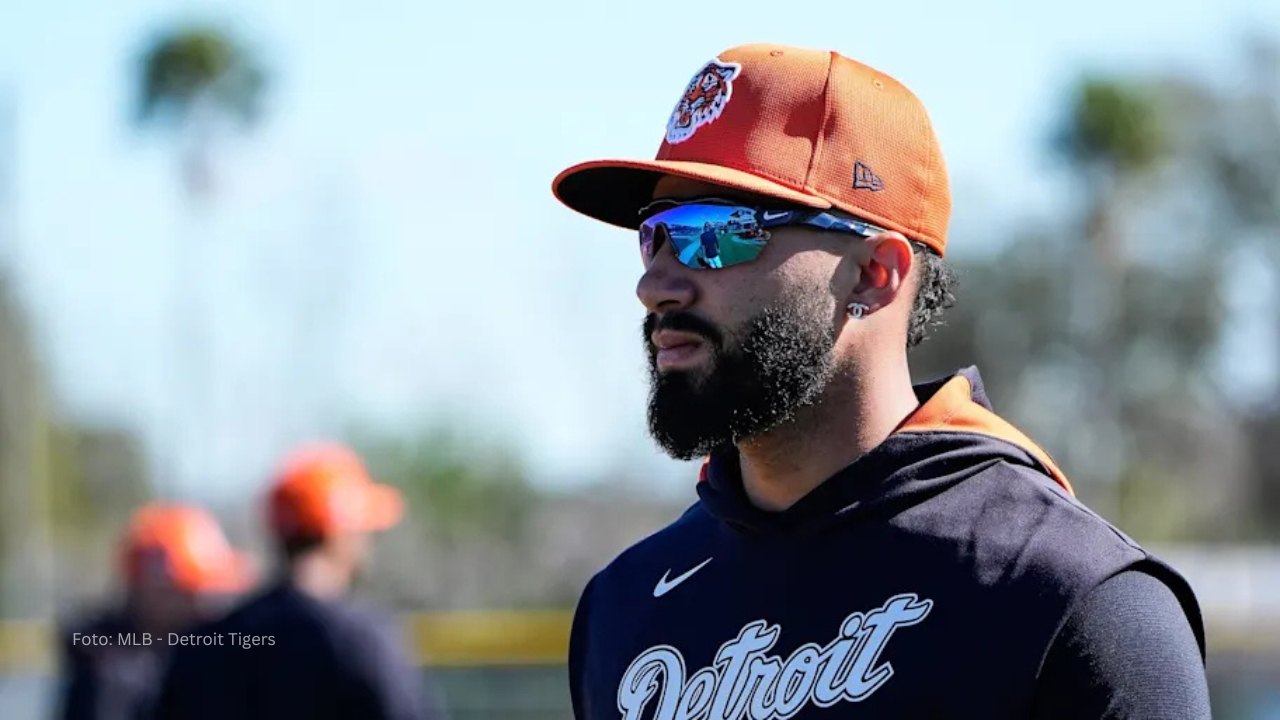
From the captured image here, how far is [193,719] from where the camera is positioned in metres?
5.73

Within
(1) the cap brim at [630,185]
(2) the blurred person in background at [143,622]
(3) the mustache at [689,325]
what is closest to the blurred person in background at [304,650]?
(2) the blurred person in background at [143,622]

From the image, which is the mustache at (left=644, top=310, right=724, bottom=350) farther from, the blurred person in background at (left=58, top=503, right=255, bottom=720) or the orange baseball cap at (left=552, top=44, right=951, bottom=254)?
the blurred person in background at (left=58, top=503, right=255, bottom=720)

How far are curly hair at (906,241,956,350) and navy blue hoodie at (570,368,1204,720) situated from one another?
119 mm

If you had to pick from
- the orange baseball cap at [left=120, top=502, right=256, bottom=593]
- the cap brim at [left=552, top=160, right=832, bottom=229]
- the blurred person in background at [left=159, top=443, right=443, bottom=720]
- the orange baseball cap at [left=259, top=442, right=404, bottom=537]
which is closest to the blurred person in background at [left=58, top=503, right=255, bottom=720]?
the orange baseball cap at [left=120, top=502, right=256, bottom=593]

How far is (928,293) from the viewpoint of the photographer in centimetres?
332

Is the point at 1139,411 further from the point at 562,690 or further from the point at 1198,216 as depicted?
the point at 562,690

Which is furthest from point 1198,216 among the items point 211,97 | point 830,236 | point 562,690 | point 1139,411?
point 830,236

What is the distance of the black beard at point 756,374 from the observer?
10.1 feet

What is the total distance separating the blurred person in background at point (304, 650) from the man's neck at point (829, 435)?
2707 mm

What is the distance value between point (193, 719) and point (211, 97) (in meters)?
36.6

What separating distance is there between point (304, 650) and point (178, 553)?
285 cm

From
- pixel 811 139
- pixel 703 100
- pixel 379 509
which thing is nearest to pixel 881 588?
pixel 811 139

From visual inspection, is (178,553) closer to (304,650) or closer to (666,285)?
(304,650)

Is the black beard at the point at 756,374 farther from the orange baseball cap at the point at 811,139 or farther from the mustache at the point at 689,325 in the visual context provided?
the orange baseball cap at the point at 811,139
